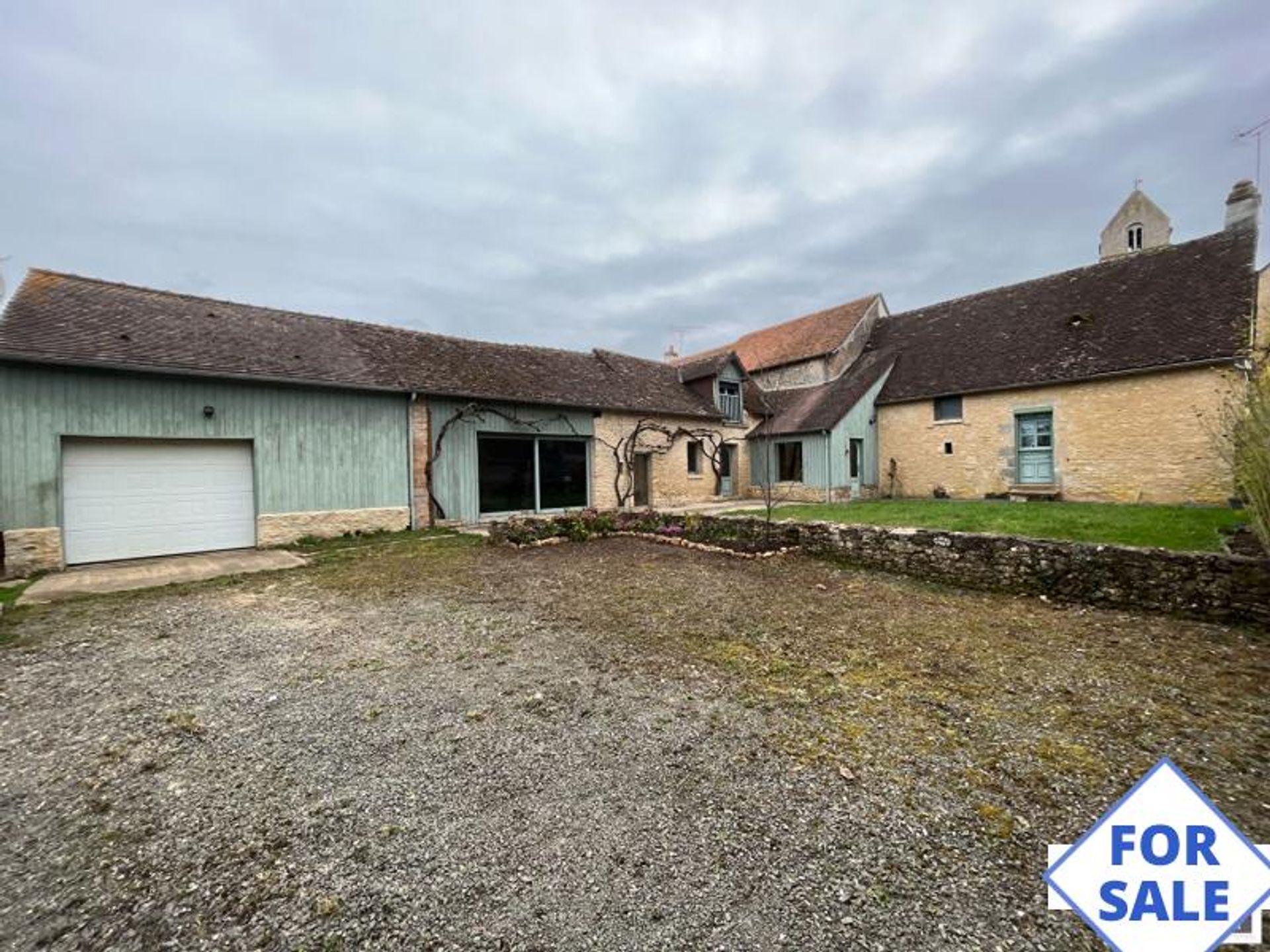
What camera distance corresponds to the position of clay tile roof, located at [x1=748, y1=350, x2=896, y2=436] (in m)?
17.9

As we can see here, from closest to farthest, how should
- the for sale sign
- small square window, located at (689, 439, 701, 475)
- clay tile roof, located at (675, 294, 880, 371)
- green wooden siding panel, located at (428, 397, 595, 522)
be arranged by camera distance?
1. the for sale sign
2. green wooden siding panel, located at (428, 397, 595, 522)
3. small square window, located at (689, 439, 701, 475)
4. clay tile roof, located at (675, 294, 880, 371)

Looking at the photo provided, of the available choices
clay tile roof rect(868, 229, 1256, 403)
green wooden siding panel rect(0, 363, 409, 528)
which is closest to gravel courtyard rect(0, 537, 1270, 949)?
green wooden siding panel rect(0, 363, 409, 528)

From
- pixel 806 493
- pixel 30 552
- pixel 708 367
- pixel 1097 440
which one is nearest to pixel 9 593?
pixel 30 552

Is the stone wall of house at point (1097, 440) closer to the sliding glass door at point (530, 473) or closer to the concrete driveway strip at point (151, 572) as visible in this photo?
the sliding glass door at point (530, 473)

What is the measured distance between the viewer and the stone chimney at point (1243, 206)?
14320 mm

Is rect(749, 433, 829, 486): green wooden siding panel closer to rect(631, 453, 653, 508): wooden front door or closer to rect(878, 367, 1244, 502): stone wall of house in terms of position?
rect(878, 367, 1244, 502): stone wall of house

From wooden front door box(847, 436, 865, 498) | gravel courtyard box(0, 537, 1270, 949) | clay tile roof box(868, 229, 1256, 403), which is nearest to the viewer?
gravel courtyard box(0, 537, 1270, 949)

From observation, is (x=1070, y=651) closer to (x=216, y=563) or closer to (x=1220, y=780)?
(x=1220, y=780)

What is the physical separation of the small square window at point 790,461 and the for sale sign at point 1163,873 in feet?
55.6

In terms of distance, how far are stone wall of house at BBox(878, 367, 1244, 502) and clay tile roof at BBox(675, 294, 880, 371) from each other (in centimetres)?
471

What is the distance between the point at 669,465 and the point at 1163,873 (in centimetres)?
1611

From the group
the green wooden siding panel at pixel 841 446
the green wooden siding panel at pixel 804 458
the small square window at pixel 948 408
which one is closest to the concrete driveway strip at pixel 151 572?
the green wooden siding panel at pixel 804 458

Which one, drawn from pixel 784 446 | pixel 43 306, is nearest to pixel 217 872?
pixel 43 306

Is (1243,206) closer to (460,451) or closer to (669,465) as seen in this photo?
(669,465)
